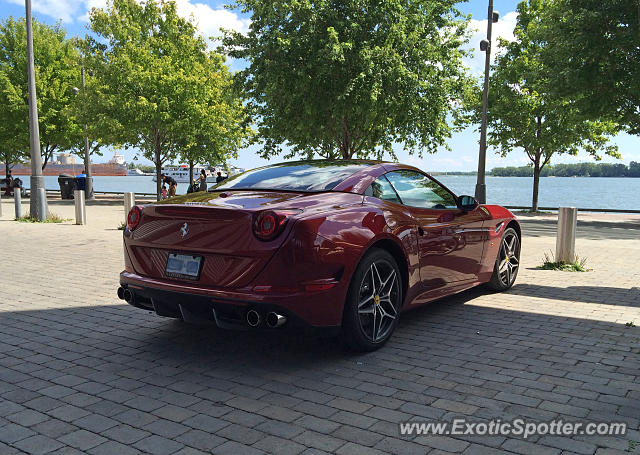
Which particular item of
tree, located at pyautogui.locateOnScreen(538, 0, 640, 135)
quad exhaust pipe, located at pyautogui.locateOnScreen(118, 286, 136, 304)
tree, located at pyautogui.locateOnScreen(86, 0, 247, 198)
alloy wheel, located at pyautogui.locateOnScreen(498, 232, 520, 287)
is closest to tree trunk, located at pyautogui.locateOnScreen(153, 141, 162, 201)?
tree, located at pyautogui.locateOnScreen(86, 0, 247, 198)

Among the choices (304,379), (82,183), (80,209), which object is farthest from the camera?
(82,183)

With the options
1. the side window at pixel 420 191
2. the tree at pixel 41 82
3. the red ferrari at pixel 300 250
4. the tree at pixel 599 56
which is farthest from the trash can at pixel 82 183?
the side window at pixel 420 191

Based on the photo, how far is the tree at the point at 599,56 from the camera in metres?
18.1

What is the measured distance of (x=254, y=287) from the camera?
143 inches

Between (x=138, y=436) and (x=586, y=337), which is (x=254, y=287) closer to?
(x=138, y=436)

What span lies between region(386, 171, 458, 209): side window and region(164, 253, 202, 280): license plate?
1.90 m

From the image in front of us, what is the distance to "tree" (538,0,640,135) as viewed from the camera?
18125mm

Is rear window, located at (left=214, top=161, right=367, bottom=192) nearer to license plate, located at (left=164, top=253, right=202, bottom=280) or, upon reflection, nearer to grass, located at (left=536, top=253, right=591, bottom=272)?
license plate, located at (left=164, top=253, right=202, bottom=280)

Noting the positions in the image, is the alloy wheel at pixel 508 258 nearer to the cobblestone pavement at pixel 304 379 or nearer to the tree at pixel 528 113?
the cobblestone pavement at pixel 304 379

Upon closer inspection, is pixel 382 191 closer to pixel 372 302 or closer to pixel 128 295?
pixel 372 302

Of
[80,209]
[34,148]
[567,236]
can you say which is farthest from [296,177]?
[34,148]

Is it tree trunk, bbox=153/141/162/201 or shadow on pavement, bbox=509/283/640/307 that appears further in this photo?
tree trunk, bbox=153/141/162/201

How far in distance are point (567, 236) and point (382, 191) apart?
5346 millimetres

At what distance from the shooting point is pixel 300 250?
3.63 metres
